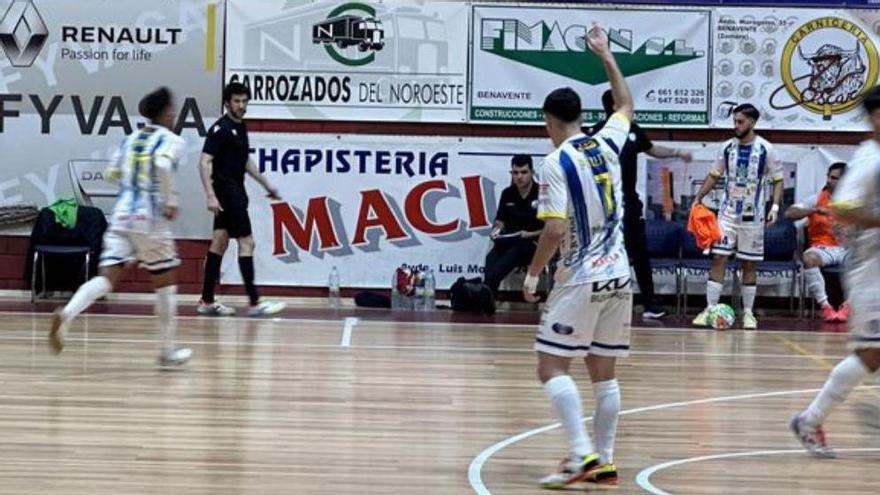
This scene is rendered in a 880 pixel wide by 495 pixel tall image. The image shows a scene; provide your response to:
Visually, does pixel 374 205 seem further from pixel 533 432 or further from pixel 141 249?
pixel 533 432

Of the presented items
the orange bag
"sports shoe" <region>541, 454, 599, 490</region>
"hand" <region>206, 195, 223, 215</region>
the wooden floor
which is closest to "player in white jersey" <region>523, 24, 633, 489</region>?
"sports shoe" <region>541, 454, 599, 490</region>

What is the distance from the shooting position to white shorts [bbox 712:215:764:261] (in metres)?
14.8

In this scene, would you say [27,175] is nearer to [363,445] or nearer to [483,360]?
[483,360]

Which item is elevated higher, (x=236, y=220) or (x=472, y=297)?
(x=236, y=220)

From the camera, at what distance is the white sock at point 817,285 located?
15711mm

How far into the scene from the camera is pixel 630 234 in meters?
15.2

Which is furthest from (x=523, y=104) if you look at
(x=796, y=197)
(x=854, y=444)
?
(x=854, y=444)

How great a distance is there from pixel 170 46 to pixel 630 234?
538 centimetres

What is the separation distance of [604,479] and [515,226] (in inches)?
345

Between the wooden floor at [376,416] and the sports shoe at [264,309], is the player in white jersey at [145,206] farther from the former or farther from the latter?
the sports shoe at [264,309]

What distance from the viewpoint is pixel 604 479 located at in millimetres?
7129

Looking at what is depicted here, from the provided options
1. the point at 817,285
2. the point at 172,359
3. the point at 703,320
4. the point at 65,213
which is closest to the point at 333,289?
the point at 65,213

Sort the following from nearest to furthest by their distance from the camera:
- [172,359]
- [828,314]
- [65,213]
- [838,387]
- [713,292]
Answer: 1. [838,387]
2. [172,359]
3. [713,292]
4. [828,314]
5. [65,213]

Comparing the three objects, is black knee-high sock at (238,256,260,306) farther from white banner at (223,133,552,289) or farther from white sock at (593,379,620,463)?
white sock at (593,379,620,463)
